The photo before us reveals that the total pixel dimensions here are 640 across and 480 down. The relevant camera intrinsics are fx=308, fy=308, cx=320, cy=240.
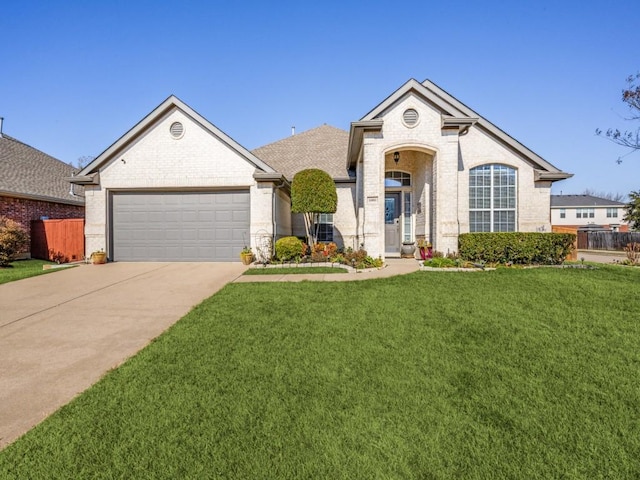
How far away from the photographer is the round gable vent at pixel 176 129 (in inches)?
471

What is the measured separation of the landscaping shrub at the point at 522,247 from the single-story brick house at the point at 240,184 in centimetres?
117

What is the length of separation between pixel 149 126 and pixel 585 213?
54.2 meters

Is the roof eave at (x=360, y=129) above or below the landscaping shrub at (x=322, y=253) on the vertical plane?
above

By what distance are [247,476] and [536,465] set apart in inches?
76.1

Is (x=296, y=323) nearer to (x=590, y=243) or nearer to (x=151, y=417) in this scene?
(x=151, y=417)

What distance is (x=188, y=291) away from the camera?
276 inches

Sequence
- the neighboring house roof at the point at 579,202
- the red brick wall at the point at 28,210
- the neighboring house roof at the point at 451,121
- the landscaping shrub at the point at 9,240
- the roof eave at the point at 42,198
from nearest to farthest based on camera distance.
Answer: the neighboring house roof at the point at 451,121
the landscaping shrub at the point at 9,240
the roof eave at the point at 42,198
the red brick wall at the point at 28,210
the neighboring house roof at the point at 579,202

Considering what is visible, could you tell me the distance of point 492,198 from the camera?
12.5 meters

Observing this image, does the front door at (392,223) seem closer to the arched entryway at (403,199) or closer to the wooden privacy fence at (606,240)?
the arched entryway at (403,199)

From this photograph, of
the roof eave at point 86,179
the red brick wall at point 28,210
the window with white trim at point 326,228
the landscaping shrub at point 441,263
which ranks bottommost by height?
the landscaping shrub at point 441,263

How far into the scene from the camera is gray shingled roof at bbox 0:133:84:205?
13797mm

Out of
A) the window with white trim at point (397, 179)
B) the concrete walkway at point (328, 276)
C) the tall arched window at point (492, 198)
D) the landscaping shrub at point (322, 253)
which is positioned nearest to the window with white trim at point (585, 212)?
the tall arched window at point (492, 198)

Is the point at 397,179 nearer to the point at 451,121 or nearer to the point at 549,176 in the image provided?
the point at 451,121

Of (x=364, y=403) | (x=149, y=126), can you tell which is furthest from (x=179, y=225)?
(x=364, y=403)
